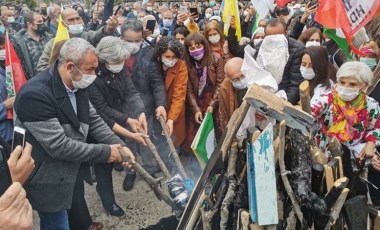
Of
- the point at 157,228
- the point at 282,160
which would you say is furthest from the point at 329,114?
the point at 157,228

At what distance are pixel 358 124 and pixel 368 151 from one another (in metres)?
0.23

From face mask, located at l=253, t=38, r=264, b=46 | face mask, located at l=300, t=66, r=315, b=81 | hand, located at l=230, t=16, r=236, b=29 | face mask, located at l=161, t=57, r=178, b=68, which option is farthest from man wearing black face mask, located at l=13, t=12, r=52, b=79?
face mask, located at l=300, t=66, r=315, b=81

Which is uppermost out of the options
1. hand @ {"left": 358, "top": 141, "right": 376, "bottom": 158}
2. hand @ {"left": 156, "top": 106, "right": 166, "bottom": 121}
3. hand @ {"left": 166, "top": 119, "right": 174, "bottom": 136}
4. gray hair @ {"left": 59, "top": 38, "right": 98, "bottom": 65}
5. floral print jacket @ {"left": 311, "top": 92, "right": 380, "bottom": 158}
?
gray hair @ {"left": 59, "top": 38, "right": 98, "bottom": 65}

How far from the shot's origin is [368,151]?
10.0 feet

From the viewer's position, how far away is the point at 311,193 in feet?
6.66

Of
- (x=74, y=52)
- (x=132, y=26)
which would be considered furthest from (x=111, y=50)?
(x=74, y=52)

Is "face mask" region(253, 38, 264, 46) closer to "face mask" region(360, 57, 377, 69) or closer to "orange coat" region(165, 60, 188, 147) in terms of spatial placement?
"orange coat" region(165, 60, 188, 147)

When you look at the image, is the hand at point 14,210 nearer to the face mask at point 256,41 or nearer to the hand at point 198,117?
the hand at point 198,117

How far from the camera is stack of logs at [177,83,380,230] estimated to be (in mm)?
2033

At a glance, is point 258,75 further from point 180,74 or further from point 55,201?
point 55,201

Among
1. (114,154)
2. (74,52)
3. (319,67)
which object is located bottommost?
(114,154)

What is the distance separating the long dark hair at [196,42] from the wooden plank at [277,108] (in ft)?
8.46

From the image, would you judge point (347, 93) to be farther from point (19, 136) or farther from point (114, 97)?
point (19, 136)

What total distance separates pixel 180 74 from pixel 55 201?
7.29 feet
